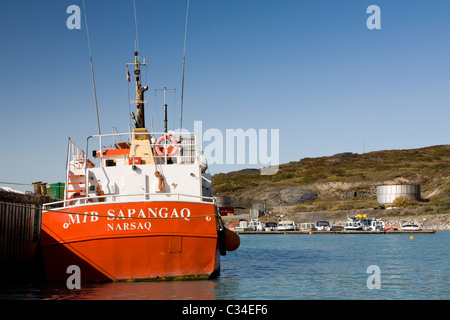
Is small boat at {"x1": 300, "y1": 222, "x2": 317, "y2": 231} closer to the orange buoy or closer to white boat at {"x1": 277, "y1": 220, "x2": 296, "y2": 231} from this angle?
white boat at {"x1": 277, "y1": 220, "x2": 296, "y2": 231}

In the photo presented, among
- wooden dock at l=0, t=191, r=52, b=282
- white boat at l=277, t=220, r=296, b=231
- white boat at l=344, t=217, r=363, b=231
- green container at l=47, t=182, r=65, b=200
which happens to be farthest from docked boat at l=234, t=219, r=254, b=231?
wooden dock at l=0, t=191, r=52, b=282

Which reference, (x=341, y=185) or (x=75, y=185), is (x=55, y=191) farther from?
(x=341, y=185)

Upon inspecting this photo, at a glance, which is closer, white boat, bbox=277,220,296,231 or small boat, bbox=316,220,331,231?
small boat, bbox=316,220,331,231

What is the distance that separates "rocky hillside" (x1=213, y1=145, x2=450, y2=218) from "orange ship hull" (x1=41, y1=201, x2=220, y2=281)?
9559 centimetres

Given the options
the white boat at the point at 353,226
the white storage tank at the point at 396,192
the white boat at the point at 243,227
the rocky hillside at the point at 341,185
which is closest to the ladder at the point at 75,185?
the white boat at the point at 353,226

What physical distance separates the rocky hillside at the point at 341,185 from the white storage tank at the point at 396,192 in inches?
114

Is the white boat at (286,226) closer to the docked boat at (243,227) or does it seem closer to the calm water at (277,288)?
the docked boat at (243,227)

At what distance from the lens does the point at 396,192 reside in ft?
387

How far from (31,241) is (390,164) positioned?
543 ft

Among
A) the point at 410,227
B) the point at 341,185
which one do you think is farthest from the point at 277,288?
the point at 341,185

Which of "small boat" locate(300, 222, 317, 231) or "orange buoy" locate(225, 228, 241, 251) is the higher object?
"orange buoy" locate(225, 228, 241, 251)

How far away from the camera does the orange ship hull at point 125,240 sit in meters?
18.8

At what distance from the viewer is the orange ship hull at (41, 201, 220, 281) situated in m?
18.8
